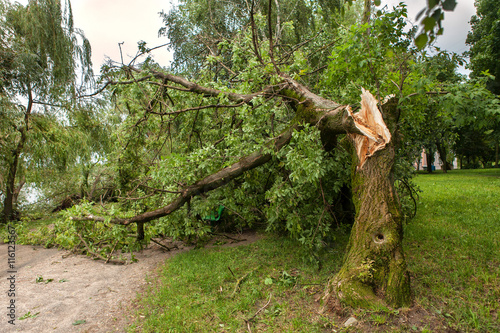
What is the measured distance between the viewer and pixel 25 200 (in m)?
13.2

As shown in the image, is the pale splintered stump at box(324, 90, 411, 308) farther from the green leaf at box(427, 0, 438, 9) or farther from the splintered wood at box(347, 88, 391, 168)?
the green leaf at box(427, 0, 438, 9)

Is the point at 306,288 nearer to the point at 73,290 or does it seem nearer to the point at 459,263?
the point at 459,263

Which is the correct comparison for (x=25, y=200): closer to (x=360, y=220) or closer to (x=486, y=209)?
(x=360, y=220)

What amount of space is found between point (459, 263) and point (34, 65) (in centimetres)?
1107

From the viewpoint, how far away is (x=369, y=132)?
3834mm

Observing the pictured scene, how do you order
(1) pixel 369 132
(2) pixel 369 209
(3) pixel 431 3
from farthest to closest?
(1) pixel 369 132 → (2) pixel 369 209 → (3) pixel 431 3

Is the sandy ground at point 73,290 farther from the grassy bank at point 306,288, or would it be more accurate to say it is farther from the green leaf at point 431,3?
the green leaf at point 431,3

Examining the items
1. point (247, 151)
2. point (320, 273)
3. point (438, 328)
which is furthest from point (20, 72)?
point (438, 328)

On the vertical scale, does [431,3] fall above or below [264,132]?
below

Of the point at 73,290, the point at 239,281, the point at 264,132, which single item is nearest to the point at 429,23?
the point at 239,281

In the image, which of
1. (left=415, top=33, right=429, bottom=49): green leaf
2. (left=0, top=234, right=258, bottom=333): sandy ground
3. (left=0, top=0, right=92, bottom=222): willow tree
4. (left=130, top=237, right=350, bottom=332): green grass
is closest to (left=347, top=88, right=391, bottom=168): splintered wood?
(left=130, top=237, right=350, bottom=332): green grass

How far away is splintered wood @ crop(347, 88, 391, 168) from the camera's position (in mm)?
3734

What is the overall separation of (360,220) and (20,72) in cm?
1020

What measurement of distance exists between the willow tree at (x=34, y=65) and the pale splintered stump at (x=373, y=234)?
7640mm
